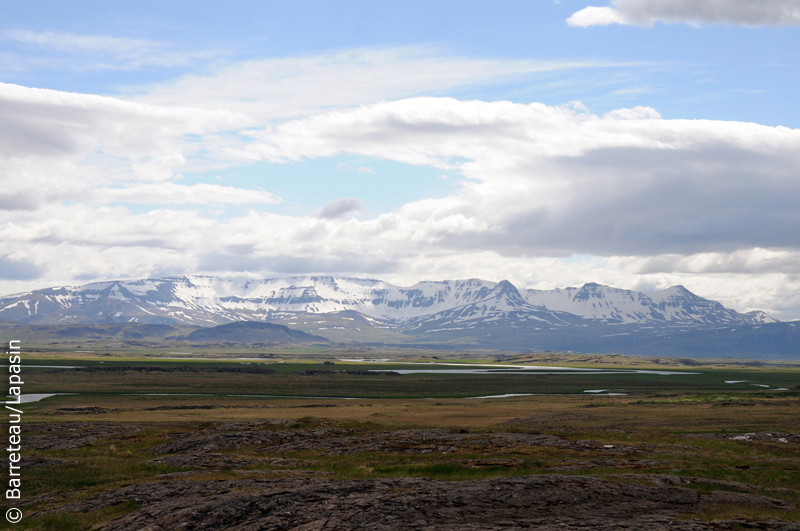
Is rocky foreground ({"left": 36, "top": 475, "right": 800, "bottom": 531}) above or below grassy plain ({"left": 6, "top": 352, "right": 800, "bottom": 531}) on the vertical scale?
above

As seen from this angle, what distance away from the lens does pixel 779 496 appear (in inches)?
1045

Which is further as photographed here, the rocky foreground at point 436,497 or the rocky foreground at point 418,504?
the rocky foreground at point 436,497

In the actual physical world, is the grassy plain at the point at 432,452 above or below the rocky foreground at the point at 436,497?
below

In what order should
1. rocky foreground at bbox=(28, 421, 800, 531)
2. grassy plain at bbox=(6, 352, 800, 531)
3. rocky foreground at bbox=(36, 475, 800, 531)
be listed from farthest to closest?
grassy plain at bbox=(6, 352, 800, 531), rocky foreground at bbox=(28, 421, 800, 531), rocky foreground at bbox=(36, 475, 800, 531)

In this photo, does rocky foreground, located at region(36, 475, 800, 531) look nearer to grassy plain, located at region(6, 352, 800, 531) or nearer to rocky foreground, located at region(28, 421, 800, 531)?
rocky foreground, located at region(28, 421, 800, 531)

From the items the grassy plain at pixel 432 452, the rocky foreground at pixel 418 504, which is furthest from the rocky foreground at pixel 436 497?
the grassy plain at pixel 432 452

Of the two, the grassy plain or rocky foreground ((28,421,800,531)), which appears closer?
rocky foreground ((28,421,800,531))

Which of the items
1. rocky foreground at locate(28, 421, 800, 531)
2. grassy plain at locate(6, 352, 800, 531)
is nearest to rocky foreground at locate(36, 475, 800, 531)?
rocky foreground at locate(28, 421, 800, 531)

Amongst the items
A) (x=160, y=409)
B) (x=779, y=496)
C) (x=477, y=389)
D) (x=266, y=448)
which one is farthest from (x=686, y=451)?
(x=477, y=389)

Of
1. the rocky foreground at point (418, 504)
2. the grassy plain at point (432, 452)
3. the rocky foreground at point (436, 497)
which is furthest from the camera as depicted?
the grassy plain at point (432, 452)

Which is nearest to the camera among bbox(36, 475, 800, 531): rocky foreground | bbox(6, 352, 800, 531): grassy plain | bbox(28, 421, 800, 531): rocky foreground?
bbox(36, 475, 800, 531): rocky foreground

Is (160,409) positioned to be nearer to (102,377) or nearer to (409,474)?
(409,474)

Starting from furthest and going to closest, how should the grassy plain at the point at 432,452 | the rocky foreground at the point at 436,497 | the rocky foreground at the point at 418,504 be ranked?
the grassy plain at the point at 432,452
the rocky foreground at the point at 436,497
the rocky foreground at the point at 418,504

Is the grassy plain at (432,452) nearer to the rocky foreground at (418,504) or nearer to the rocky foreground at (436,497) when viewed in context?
the rocky foreground at (436,497)
